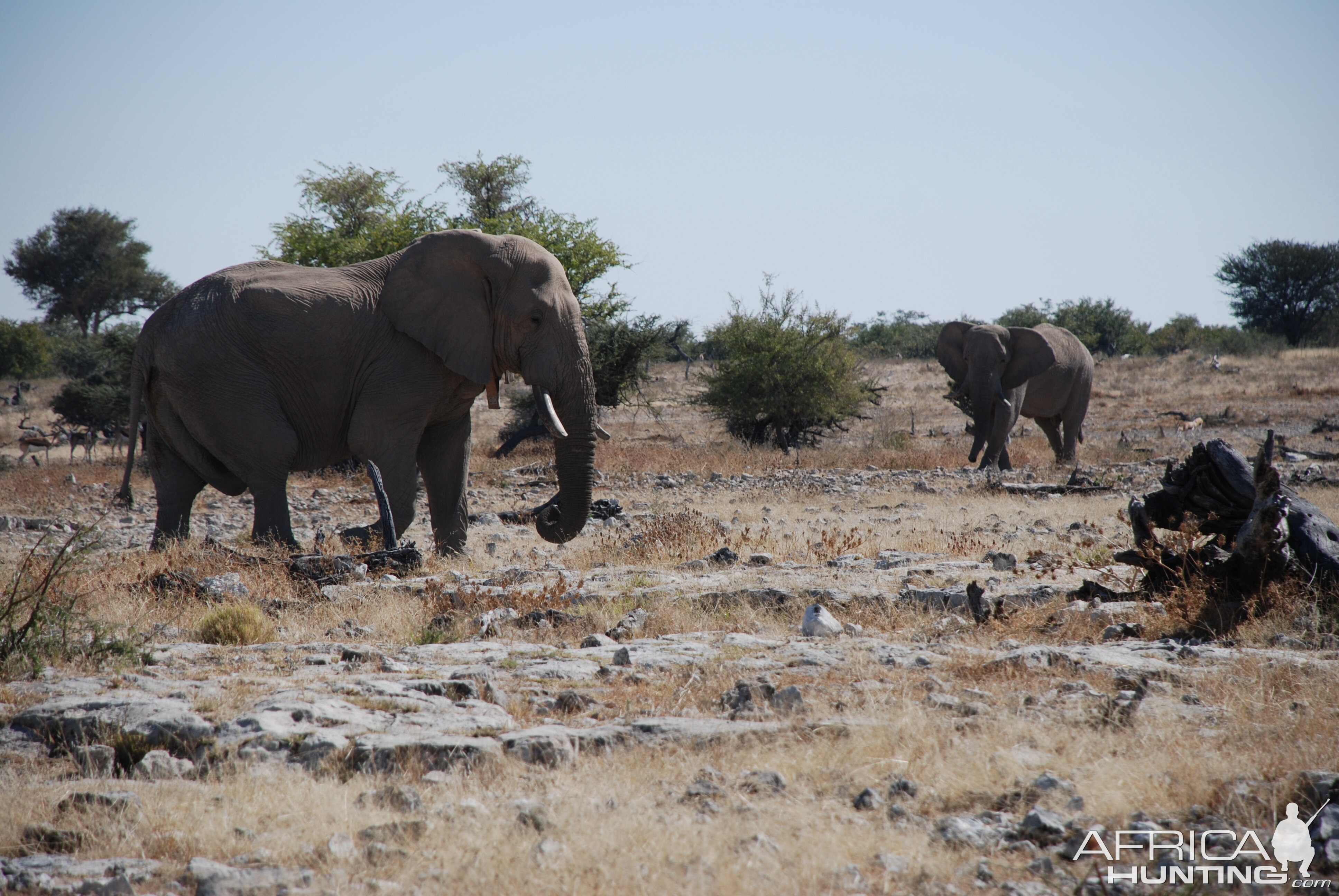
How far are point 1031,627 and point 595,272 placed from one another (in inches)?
760

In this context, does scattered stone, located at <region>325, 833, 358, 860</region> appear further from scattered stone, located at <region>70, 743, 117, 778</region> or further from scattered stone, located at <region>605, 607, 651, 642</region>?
scattered stone, located at <region>605, 607, 651, 642</region>

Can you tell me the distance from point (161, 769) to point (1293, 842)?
13.7 ft

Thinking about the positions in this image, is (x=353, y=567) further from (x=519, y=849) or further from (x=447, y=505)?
(x=519, y=849)

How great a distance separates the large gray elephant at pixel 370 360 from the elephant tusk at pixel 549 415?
2cm

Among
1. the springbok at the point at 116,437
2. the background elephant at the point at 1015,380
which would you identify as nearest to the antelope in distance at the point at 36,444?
the springbok at the point at 116,437

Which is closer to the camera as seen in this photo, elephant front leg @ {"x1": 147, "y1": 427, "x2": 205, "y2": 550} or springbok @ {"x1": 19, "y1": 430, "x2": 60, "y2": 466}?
elephant front leg @ {"x1": 147, "y1": 427, "x2": 205, "y2": 550}

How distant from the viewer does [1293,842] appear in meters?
3.38

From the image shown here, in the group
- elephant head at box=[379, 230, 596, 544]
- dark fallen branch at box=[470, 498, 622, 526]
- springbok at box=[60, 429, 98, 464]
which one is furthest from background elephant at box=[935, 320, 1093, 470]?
springbok at box=[60, 429, 98, 464]

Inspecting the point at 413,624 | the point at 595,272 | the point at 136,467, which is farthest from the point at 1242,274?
the point at 413,624

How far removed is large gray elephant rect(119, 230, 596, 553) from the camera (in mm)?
9516

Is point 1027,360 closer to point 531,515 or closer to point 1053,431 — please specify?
point 1053,431

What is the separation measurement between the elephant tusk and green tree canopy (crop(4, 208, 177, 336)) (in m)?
45.0

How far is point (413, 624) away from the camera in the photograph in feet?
22.2

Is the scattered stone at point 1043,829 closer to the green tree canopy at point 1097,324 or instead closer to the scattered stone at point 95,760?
the scattered stone at point 95,760
